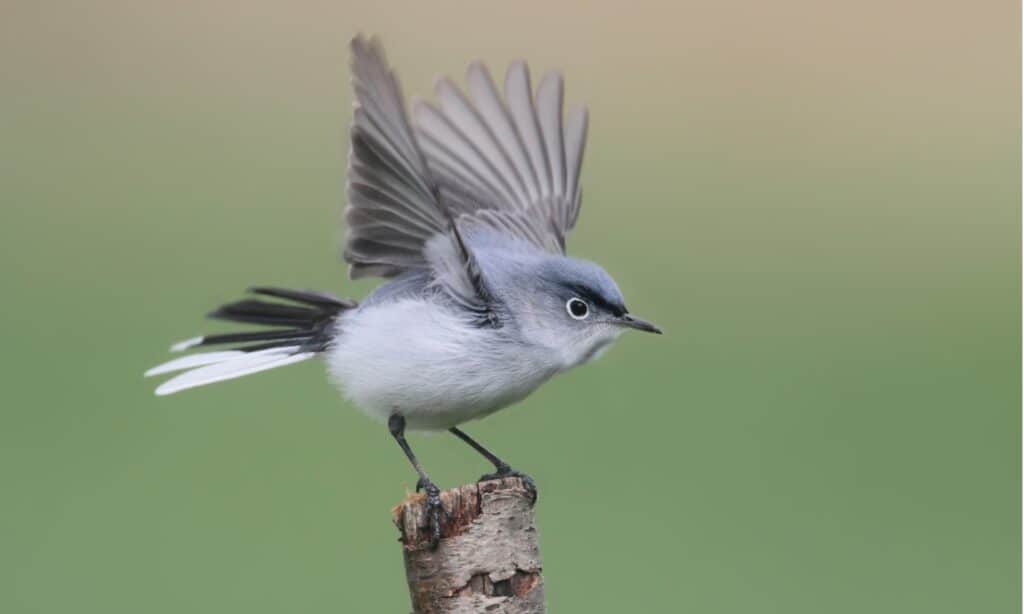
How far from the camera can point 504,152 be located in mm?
4406

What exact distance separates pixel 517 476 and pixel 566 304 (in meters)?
0.58

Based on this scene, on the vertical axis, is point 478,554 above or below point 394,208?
below

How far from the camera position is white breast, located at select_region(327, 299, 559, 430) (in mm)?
3656

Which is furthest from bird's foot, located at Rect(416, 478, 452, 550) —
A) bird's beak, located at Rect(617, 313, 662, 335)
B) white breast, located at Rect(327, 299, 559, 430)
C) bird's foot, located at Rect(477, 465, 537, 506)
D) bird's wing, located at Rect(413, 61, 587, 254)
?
bird's wing, located at Rect(413, 61, 587, 254)

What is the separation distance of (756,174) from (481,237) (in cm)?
567

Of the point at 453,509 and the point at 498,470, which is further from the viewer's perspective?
the point at 498,470


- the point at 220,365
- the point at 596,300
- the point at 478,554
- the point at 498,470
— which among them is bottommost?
the point at 478,554

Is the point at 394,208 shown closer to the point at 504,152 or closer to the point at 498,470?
the point at 498,470

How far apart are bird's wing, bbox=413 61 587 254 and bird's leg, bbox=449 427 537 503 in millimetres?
593

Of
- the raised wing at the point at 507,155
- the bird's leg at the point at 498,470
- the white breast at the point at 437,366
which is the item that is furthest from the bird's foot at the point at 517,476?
the raised wing at the point at 507,155

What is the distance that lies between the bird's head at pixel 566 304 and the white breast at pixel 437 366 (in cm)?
5

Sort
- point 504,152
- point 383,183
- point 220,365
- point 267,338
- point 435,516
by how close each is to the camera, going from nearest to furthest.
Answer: point 435,516
point 383,183
point 220,365
point 267,338
point 504,152

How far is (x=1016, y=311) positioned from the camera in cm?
842

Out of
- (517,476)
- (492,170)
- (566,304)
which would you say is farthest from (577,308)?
(492,170)
